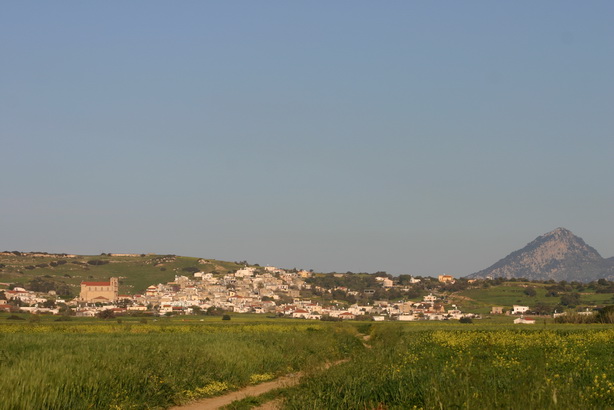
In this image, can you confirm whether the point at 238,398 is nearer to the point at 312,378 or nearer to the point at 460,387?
the point at 312,378

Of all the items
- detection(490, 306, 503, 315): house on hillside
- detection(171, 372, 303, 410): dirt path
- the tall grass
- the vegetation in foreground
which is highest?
the vegetation in foreground

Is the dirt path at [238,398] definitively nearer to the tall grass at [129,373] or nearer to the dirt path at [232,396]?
the dirt path at [232,396]

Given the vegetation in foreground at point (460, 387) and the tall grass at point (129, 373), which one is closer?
the vegetation in foreground at point (460, 387)

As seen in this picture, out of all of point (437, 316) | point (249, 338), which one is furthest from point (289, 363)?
point (437, 316)

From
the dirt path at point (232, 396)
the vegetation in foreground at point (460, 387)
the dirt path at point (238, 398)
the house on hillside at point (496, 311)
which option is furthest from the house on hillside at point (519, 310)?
the dirt path at point (238, 398)

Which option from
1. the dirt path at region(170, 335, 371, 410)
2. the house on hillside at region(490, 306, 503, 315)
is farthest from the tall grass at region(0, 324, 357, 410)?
the house on hillside at region(490, 306, 503, 315)

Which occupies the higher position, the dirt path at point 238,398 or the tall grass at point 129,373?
the tall grass at point 129,373

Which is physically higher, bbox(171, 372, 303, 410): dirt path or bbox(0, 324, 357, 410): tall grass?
bbox(0, 324, 357, 410): tall grass

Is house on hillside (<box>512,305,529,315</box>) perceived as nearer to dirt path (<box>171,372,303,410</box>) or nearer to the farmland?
the farmland

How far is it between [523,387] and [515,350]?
20.7m

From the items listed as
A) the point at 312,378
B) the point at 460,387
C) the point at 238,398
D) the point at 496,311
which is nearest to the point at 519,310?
the point at 496,311

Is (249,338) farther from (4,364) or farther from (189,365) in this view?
(4,364)

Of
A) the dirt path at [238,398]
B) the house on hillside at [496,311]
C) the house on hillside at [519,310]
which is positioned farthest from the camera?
the house on hillside at [496,311]

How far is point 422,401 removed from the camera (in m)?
15.8
